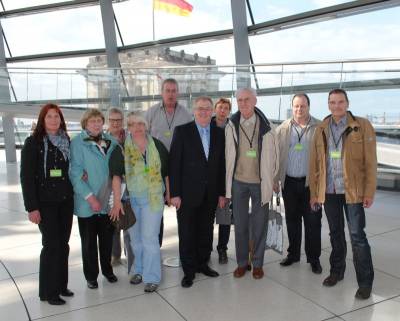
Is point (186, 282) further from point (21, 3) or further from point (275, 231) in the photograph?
point (21, 3)

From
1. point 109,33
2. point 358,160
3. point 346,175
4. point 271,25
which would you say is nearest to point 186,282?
point 346,175

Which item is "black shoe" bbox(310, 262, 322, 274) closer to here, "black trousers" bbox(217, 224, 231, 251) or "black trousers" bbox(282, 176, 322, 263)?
"black trousers" bbox(282, 176, 322, 263)

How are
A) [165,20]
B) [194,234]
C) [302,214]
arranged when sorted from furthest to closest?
[165,20] < [302,214] < [194,234]

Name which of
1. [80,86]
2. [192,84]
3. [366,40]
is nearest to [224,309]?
[192,84]

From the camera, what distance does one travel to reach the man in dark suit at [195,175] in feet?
10.0

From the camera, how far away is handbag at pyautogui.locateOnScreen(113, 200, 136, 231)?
291 cm

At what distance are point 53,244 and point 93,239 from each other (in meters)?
0.35

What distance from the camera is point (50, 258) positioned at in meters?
2.74

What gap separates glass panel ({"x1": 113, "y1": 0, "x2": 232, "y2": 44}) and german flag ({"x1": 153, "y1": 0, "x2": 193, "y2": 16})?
0.31 feet

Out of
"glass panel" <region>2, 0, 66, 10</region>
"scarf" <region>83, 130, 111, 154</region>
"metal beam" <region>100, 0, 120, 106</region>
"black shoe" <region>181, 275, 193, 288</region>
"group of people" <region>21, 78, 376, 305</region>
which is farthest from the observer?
"glass panel" <region>2, 0, 66, 10</region>

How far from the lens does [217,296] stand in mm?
2908

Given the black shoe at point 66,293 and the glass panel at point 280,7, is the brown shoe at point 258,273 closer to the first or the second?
the black shoe at point 66,293

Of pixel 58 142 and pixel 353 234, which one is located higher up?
pixel 58 142

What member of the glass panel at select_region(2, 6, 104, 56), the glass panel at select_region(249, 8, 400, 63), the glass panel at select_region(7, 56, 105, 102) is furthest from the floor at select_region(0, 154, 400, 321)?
the glass panel at select_region(2, 6, 104, 56)
